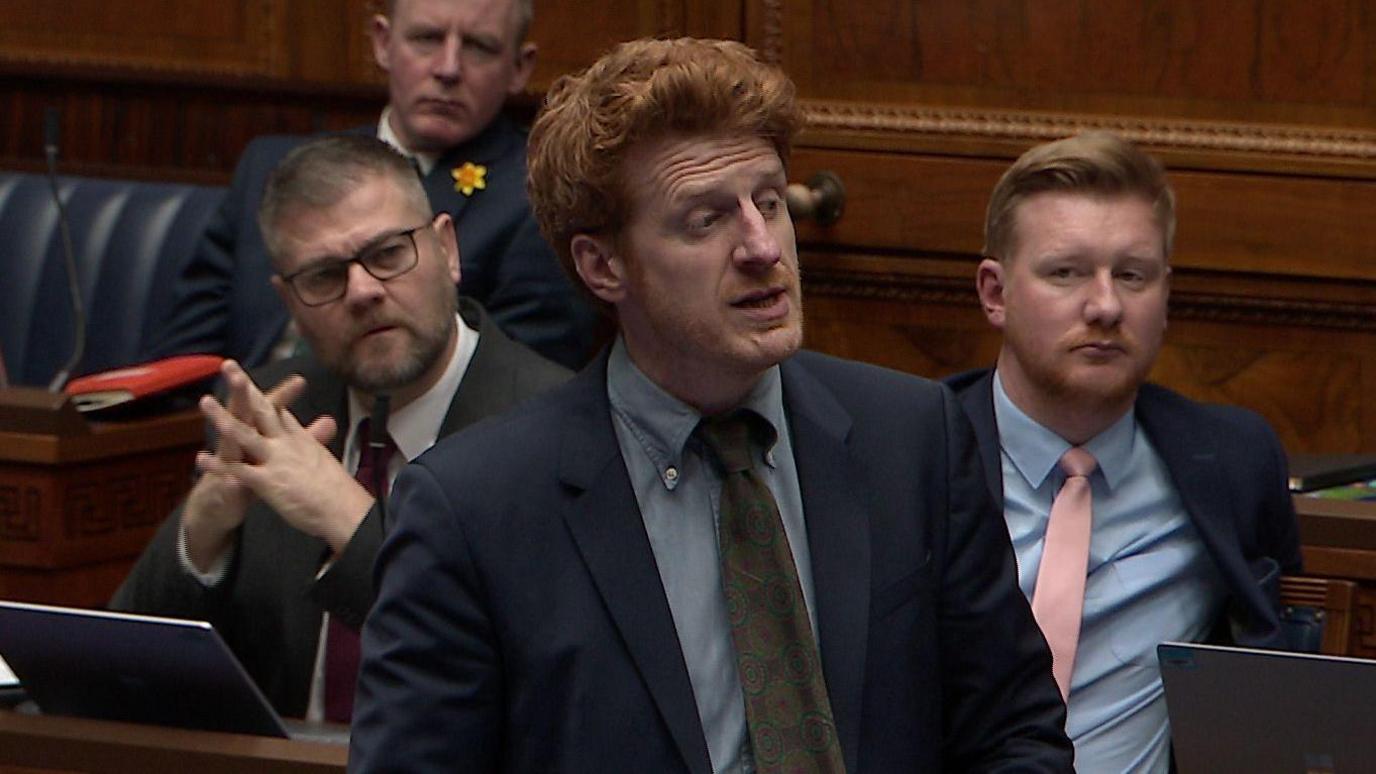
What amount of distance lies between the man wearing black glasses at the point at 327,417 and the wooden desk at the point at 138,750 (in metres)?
0.28

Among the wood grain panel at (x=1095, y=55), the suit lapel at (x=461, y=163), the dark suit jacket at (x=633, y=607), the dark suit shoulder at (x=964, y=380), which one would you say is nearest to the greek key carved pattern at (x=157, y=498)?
the suit lapel at (x=461, y=163)

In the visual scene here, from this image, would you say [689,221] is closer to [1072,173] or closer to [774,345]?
[774,345]

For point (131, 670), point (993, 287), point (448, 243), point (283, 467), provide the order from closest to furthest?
point (131, 670) → point (283, 467) → point (993, 287) → point (448, 243)

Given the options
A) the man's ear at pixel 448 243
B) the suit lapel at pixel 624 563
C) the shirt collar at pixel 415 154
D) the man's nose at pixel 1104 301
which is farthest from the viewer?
the shirt collar at pixel 415 154

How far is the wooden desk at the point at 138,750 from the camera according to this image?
195 cm

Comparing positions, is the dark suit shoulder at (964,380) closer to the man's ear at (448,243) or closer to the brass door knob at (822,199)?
the man's ear at (448,243)

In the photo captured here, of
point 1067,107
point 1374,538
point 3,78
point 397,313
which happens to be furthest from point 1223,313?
point 3,78

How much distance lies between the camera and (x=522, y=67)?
11.4 feet

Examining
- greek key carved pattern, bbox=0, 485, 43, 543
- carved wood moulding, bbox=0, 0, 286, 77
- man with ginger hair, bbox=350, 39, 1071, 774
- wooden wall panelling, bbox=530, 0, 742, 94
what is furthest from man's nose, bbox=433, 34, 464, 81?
man with ginger hair, bbox=350, 39, 1071, 774

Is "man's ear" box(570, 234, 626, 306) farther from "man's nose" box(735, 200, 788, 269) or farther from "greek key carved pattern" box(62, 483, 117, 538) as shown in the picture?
"greek key carved pattern" box(62, 483, 117, 538)

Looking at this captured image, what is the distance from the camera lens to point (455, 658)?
65.3 inches

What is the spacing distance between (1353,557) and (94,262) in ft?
7.54

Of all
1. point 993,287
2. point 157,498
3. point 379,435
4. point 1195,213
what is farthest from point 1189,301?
point 157,498

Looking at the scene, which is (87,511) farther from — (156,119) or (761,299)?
(761,299)
